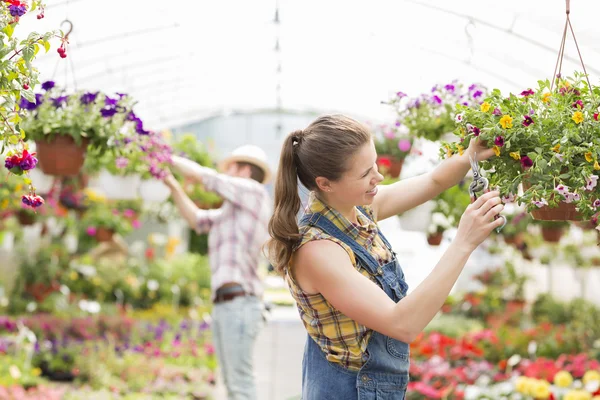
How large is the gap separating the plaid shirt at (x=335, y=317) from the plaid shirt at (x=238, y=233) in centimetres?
196

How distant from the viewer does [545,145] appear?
190cm

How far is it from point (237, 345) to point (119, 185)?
1771mm

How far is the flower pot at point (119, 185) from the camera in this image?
16.2ft

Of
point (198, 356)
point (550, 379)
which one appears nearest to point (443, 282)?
point (550, 379)

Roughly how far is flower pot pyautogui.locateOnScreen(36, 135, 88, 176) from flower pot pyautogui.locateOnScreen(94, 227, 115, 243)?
16.2ft

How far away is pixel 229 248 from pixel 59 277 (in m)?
5.76

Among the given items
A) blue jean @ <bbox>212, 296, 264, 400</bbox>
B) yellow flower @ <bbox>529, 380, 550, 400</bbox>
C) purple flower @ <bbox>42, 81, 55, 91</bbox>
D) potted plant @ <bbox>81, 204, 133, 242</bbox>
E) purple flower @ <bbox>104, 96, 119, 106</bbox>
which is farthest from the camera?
potted plant @ <bbox>81, 204, 133, 242</bbox>

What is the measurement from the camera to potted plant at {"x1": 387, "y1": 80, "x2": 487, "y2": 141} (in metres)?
3.04

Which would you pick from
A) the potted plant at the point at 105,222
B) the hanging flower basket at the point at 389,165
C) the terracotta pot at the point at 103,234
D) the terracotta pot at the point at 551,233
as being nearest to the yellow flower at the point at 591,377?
the terracotta pot at the point at 551,233

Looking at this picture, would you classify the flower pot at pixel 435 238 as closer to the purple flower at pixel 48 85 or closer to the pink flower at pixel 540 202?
the purple flower at pixel 48 85

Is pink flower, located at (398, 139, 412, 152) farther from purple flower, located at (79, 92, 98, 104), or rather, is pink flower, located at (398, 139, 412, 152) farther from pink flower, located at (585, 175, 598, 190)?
pink flower, located at (585, 175, 598, 190)

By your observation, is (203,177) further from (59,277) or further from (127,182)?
(59,277)

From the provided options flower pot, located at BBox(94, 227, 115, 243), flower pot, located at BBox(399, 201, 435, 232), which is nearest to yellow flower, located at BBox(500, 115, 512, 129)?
flower pot, located at BBox(399, 201, 435, 232)

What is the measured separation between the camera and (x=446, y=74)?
607 cm
